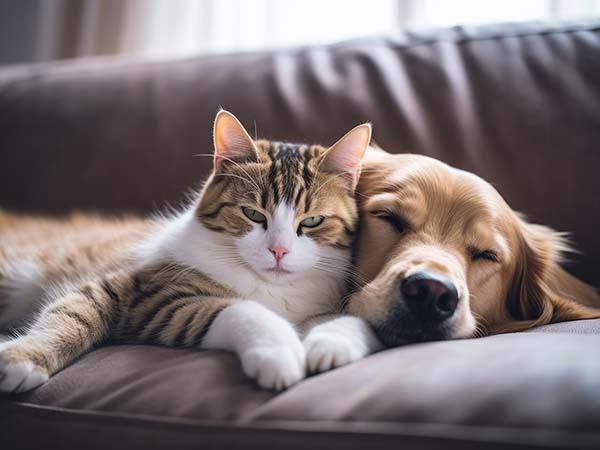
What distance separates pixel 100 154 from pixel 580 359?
1.68 meters

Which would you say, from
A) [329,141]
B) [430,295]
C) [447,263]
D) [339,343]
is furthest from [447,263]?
[329,141]

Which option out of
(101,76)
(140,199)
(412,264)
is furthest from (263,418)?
(101,76)

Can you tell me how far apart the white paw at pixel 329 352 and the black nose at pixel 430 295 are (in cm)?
17

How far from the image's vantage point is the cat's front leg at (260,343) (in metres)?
0.97

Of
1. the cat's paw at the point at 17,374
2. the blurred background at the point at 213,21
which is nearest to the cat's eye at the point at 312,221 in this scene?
the cat's paw at the point at 17,374

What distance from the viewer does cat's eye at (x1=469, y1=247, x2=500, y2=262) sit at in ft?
4.50

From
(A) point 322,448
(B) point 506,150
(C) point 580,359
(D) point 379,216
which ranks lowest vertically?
(A) point 322,448

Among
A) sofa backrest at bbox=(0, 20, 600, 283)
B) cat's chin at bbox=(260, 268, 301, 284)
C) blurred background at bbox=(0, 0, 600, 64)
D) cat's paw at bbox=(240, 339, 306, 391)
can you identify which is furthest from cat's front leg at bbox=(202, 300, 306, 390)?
blurred background at bbox=(0, 0, 600, 64)

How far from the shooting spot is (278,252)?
1.35m

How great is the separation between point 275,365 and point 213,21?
237 centimetres

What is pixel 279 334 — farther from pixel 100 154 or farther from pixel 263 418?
pixel 100 154

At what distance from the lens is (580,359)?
0.91 metres

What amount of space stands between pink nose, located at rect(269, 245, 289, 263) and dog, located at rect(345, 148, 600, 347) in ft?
0.60

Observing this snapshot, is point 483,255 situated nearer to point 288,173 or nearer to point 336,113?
point 288,173
